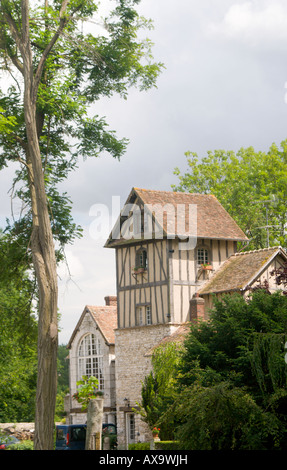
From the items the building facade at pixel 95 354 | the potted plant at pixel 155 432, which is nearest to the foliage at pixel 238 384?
the potted plant at pixel 155 432

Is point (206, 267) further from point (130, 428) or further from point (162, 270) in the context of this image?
point (130, 428)

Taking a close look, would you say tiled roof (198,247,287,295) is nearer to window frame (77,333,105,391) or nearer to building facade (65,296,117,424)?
building facade (65,296,117,424)

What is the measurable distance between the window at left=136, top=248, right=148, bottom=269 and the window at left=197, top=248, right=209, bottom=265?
2.14 m

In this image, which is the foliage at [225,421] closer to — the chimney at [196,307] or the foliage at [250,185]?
the chimney at [196,307]

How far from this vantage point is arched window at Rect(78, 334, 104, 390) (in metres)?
34.5

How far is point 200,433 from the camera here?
43.8 ft

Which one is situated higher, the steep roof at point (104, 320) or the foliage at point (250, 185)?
the foliage at point (250, 185)

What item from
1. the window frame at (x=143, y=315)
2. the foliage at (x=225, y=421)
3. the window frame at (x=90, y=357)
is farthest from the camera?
the window frame at (x=90, y=357)

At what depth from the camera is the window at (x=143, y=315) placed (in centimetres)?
2956

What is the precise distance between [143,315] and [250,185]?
12.5 meters

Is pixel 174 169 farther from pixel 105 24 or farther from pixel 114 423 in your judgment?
pixel 105 24

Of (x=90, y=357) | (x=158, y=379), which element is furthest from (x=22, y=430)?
(x=158, y=379)

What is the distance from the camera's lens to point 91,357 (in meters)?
34.9

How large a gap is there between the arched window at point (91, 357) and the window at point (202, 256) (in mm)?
7640
